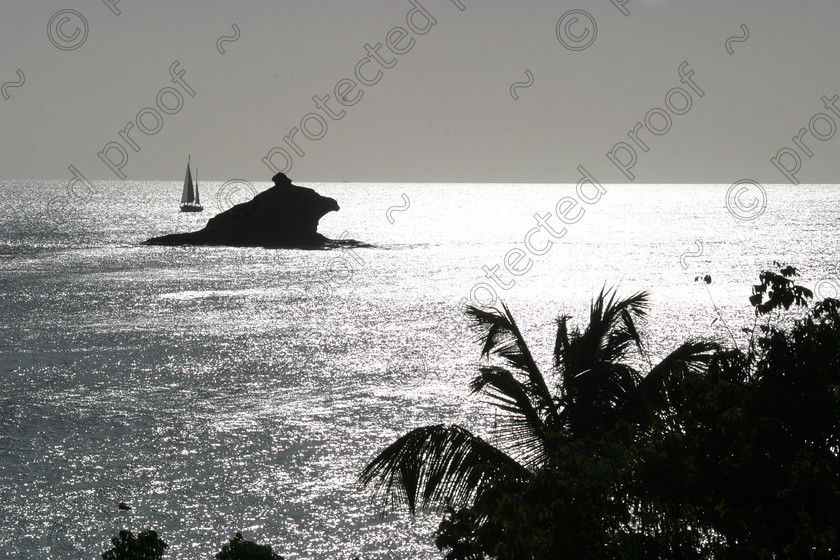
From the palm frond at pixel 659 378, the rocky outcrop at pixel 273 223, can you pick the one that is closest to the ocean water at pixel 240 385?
the rocky outcrop at pixel 273 223

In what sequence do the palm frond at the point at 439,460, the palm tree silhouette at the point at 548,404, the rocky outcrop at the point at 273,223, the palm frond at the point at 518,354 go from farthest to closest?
1. the rocky outcrop at the point at 273,223
2. the palm frond at the point at 518,354
3. the palm tree silhouette at the point at 548,404
4. the palm frond at the point at 439,460

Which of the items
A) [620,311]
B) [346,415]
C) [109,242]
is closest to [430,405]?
[346,415]

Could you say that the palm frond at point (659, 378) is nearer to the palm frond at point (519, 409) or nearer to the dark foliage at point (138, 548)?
the palm frond at point (519, 409)

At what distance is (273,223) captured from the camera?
174 meters

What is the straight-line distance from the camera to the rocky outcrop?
164 meters

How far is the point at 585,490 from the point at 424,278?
131384mm

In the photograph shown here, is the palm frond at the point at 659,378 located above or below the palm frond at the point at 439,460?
above

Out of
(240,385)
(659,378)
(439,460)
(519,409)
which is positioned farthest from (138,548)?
(240,385)

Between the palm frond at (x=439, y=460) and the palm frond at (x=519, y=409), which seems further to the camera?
the palm frond at (x=519, y=409)

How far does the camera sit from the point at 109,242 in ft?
647

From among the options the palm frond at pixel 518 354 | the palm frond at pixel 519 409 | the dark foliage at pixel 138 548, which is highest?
the palm frond at pixel 518 354

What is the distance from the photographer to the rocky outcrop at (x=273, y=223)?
164m

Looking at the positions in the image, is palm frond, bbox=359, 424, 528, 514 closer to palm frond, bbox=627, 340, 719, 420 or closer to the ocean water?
palm frond, bbox=627, 340, 719, 420

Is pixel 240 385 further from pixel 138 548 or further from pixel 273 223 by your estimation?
pixel 273 223
